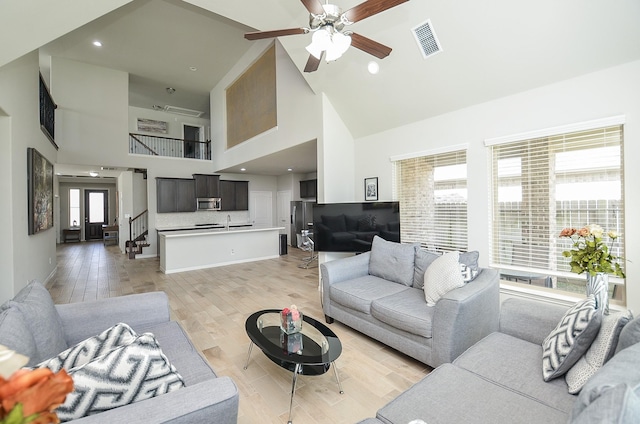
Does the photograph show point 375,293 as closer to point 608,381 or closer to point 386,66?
point 608,381

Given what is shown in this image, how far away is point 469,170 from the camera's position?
3584 millimetres

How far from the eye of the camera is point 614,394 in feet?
2.54

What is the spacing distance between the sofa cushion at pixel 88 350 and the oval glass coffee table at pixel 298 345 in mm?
920

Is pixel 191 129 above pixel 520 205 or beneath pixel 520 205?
above

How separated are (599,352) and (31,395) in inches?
81.5

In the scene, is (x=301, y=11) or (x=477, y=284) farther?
(x=301, y=11)

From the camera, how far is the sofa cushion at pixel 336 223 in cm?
443

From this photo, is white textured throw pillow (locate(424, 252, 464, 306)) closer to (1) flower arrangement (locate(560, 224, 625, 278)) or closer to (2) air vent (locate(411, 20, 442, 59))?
(1) flower arrangement (locate(560, 224, 625, 278))

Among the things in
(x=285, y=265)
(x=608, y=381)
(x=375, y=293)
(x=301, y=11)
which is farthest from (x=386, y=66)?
(x=285, y=265)

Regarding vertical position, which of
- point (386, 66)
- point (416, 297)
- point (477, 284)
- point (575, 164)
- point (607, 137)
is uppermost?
point (386, 66)

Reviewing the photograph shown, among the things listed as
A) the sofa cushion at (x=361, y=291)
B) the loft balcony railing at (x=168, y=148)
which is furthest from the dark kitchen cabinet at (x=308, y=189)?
the sofa cushion at (x=361, y=291)

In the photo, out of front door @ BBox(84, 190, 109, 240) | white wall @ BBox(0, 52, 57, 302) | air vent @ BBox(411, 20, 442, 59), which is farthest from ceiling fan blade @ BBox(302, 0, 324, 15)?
front door @ BBox(84, 190, 109, 240)

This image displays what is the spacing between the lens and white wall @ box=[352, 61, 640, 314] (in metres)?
2.53

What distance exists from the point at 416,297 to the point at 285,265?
14.0 ft
